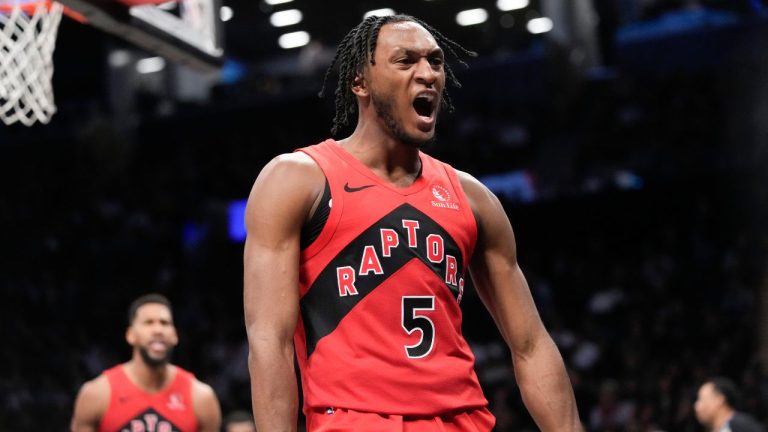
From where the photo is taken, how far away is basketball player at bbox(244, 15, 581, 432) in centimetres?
268

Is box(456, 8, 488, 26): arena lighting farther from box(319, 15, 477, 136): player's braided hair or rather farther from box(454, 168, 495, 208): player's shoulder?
box(454, 168, 495, 208): player's shoulder

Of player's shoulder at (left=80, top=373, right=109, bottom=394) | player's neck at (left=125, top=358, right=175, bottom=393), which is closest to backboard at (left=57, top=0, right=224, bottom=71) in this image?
player's neck at (left=125, top=358, right=175, bottom=393)

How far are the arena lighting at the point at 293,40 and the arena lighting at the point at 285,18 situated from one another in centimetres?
57

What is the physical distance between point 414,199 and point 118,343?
43.8 feet

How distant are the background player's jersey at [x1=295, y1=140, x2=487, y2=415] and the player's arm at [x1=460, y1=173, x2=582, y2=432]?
21 centimetres

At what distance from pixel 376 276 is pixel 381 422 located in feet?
1.27

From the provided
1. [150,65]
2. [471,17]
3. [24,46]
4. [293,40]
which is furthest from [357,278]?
[150,65]

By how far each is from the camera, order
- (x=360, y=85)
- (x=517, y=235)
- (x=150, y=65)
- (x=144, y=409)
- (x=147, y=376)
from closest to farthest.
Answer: (x=360, y=85) < (x=144, y=409) < (x=147, y=376) < (x=517, y=235) < (x=150, y=65)

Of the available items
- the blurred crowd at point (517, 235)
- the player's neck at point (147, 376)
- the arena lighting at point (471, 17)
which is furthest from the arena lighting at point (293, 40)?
the player's neck at point (147, 376)

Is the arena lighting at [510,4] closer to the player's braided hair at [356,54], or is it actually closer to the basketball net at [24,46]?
the basketball net at [24,46]

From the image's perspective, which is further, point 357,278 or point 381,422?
point 357,278

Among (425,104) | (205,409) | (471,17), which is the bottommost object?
(205,409)

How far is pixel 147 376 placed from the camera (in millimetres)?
6414

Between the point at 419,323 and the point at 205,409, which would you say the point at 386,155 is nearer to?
the point at 419,323
